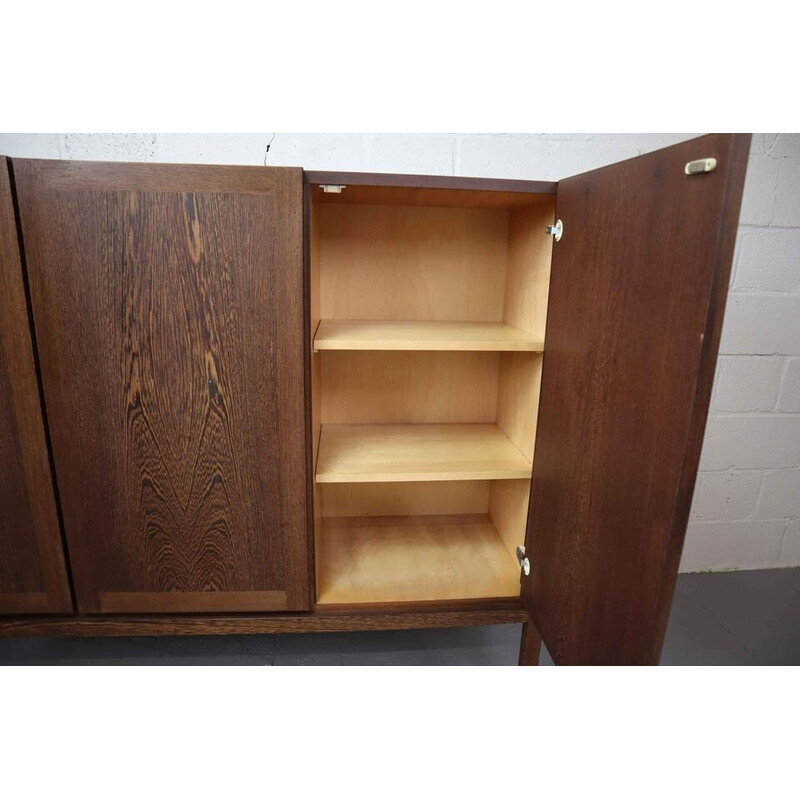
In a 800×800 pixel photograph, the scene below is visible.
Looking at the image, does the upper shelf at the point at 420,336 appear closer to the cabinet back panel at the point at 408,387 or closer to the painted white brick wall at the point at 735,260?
the cabinet back panel at the point at 408,387

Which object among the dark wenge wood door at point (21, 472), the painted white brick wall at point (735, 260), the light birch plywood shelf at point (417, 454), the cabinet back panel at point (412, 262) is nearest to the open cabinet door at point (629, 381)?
the light birch plywood shelf at point (417, 454)

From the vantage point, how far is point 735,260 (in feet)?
5.21

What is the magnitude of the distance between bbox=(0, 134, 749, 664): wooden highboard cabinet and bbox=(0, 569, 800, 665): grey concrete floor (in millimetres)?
274

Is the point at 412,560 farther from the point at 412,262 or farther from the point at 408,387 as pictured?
the point at 412,262

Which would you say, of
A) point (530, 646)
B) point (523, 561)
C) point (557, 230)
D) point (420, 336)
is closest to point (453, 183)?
point (557, 230)

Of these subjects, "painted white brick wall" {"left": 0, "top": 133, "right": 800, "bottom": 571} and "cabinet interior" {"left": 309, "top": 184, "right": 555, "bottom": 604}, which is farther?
"painted white brick wall" {"left": 0, "top": 133, "right": 800, "bottom": 571}

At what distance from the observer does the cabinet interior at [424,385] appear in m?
1.22

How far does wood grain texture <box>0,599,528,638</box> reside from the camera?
114cm

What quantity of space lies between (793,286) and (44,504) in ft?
7.01

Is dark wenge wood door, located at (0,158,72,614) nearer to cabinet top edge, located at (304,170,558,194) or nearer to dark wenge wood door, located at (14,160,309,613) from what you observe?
dark wenge wood door, located at (14,160,309,613)

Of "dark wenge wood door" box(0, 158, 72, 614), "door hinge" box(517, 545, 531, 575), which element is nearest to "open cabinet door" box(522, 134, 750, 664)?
"door hinge" box(517, 545, 531, 575)

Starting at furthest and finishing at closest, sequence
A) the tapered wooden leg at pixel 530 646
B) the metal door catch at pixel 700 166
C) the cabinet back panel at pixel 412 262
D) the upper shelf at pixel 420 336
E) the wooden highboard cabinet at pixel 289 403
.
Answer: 1. the cabinet back panel at pixel 412 262
2. the tapered wooden leg at pixel 530 646
3. the upper shelf at pixel 420 336
4. the wooden highboard cabinet at pixel 289 403
5. the metal door catch at pixel 700 166

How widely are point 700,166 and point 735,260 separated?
1.20 m

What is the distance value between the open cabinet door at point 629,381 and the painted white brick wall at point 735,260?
0.62 m
